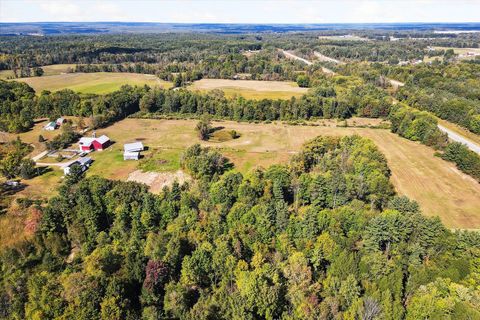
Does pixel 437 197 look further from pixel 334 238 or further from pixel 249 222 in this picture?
pixel 249 222

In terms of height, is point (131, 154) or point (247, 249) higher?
point (131, 154)

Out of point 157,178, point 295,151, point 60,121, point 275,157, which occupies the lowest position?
point 157,178

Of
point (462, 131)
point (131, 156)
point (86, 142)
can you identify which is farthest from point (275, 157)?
point (462, 131)

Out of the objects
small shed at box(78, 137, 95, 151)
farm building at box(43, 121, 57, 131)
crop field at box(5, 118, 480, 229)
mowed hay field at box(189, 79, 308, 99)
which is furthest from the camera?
mowed hay field at box(189, 79, 308, 99)

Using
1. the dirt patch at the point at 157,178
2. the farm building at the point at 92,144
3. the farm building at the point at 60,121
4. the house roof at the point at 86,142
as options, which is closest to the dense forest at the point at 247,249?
the dirt patch at the point at 157,178

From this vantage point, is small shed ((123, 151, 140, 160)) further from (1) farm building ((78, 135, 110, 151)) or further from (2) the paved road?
(2) the paved road

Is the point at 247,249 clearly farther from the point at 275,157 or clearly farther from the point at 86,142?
the point at 86,142

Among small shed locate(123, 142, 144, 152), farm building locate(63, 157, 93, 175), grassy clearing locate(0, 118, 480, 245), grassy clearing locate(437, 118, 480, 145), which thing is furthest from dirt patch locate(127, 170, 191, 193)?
grassy clearing locate(437, 118, 480, 145)
